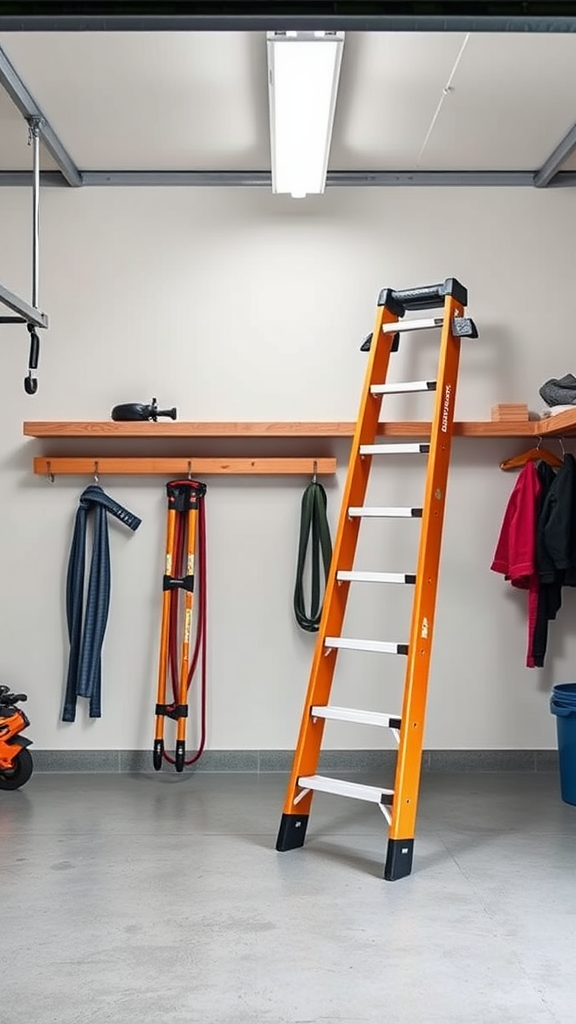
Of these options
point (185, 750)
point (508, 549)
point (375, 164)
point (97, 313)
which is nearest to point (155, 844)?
point (185, 750)

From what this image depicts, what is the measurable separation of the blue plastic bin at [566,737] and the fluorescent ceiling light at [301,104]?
2.76 m

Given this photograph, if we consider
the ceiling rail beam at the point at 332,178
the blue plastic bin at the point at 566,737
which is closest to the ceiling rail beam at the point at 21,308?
the ceiling rail beam at the point at 332,178

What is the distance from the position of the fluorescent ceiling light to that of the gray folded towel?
153cm

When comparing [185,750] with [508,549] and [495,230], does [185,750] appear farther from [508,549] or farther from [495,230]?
[495,230]

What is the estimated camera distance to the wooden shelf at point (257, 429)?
530 cm

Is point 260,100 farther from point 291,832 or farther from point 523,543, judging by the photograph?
point 291,832

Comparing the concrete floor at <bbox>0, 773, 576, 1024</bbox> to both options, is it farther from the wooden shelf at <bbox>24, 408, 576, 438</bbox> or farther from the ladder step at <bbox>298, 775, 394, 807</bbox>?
the wooden shelf at <bbox>24, 408, 576, 438</bbox>

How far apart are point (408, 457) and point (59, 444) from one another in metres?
1.90

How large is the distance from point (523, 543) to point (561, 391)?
80 centimetres

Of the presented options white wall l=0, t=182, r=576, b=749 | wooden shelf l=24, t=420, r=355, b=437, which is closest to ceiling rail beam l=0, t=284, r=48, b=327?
wooden shelf l=24, t=420, r=355, b=437

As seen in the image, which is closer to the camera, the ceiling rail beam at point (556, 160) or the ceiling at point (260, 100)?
the ceiling at point (260, 100)

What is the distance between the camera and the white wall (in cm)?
558

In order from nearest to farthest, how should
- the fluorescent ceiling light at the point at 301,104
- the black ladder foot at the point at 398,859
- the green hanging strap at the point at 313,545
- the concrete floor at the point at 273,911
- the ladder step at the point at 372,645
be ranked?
the concrete floor at the point at 273,911 < the black ladder foot at the point at 398,859 < the fluorescent ceiling light at the point at 301,104 < the ladder step at the point at 372,645 < the green hanging strap at the point at 313,545

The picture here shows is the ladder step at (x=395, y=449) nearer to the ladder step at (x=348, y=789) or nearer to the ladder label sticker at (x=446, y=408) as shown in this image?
the ladder label sticker at (x=446, y=408)
